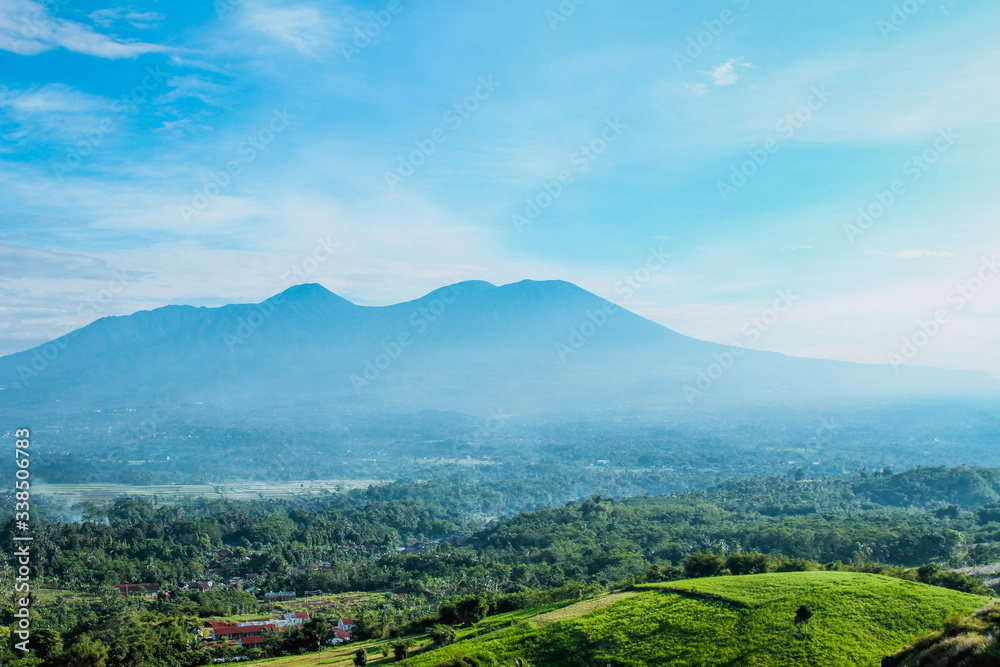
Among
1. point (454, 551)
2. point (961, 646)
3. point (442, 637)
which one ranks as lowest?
point (454, 551)

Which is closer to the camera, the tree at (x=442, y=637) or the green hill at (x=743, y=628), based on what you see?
the green hill at (x=743, y=628)

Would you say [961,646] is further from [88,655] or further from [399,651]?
[88,655]

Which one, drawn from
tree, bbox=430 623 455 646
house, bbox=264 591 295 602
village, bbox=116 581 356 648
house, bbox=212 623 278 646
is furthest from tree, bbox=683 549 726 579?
house, bbox=264 591 295 602

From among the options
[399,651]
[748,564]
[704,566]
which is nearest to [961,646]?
[748,564]

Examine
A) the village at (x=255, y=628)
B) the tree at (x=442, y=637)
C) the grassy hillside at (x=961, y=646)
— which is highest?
the grassy hillside at (x=961, y=646)

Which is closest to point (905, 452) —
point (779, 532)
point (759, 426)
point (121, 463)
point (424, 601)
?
point (759, 426)

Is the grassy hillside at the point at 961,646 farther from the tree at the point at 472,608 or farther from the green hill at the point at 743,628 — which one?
Result: the tree at the point at 472,608

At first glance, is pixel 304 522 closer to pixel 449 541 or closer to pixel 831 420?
pixel 449 541

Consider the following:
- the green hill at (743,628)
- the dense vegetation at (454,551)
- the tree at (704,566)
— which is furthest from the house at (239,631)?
the tree at (704,566)
